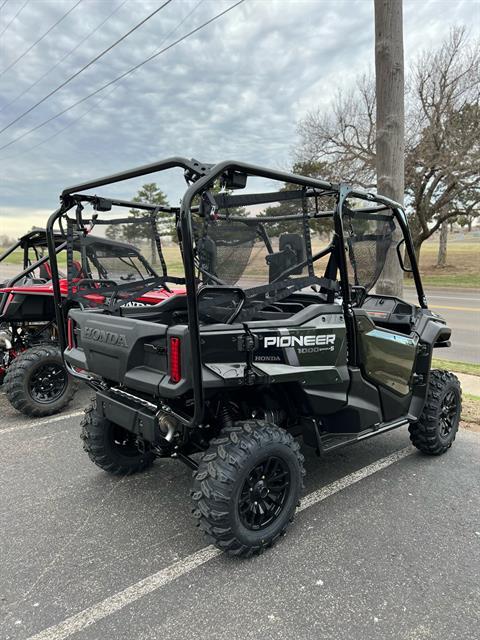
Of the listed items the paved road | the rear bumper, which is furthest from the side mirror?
the paved road

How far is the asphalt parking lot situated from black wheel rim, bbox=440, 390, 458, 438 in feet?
0.96

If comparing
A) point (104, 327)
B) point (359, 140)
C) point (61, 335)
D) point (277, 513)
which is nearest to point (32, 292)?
point (61, 335)

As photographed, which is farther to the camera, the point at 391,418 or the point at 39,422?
the point at 39,422

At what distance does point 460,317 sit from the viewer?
520 inches

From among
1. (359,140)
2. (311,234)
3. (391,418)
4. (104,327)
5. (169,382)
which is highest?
(359,140)

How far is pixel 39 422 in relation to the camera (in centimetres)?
512

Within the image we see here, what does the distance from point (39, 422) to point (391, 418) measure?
362 cm

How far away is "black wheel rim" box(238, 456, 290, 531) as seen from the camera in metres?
2.73

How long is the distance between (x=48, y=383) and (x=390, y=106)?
196 inches

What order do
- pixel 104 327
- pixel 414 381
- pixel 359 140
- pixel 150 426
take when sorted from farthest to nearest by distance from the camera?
pixel 359 140 → pixel 414 381 → pixel 104 327 → pixel 150 426

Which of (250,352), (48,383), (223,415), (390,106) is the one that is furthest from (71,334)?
(390,106)

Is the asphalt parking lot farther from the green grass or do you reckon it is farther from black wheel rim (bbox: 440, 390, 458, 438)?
the green grass

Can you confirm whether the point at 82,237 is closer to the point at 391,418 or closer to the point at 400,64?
the point at 391,418

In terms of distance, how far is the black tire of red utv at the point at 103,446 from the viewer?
3.53 metres
